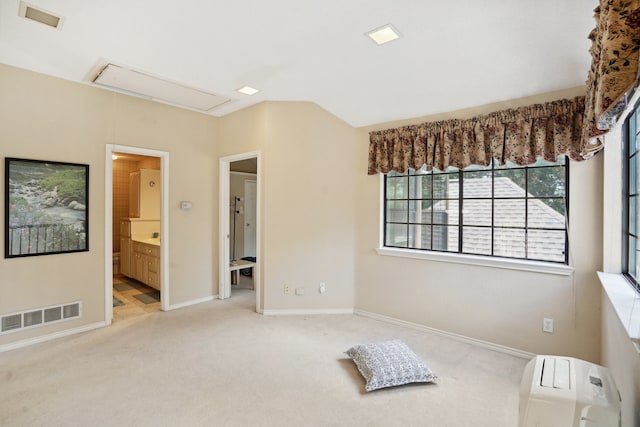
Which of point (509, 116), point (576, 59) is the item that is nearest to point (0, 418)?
point (509, 116)

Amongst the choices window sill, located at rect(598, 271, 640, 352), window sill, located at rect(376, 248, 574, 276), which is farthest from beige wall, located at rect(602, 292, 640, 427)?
window sill, located at rect(376, 248, 574, 276)

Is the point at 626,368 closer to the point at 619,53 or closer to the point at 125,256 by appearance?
the point at 619,53

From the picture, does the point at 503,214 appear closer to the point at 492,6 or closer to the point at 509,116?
the point at 509,116

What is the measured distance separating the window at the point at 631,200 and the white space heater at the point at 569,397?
99 centimetres

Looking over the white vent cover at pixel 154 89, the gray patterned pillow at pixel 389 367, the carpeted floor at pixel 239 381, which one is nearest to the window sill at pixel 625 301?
the carpeted floor at pixel 239 381

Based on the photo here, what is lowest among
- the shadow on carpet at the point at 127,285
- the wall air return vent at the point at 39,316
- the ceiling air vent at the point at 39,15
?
the shadow on carpet at the point at 127,285

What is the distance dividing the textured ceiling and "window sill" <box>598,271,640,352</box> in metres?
1.58

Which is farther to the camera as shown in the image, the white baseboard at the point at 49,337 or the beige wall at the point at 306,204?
Result: the beige wall at the point at 306,204

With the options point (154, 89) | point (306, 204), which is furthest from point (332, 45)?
point (154, 89)

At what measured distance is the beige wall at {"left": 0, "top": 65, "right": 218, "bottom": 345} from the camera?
3070mm

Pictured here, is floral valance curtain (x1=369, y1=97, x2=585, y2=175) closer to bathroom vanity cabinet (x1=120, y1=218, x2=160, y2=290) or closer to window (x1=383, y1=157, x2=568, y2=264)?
window (x1=383, y1=157, x2=568, y2=264)

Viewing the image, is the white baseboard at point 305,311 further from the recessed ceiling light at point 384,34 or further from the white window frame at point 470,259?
the recessed ceiling light at point 384,34

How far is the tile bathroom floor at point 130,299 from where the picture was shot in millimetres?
4012

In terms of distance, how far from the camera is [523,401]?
4.44 ft
